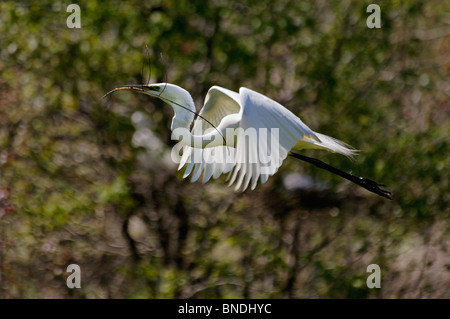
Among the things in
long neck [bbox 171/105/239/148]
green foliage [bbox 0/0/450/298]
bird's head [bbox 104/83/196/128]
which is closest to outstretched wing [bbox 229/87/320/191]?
long neck [bbox 171/105/239/148]

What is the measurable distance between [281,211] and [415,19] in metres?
1.61

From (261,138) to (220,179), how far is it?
193 cm

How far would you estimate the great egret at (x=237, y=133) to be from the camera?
3922 millimetres

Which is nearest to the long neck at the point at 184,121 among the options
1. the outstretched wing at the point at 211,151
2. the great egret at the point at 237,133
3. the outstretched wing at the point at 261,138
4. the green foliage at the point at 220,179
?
the great egret at the point at 237,133

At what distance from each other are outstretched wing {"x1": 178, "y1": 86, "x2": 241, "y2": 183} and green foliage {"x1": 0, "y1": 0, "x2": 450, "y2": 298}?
106 cm

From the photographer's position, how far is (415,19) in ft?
19.7

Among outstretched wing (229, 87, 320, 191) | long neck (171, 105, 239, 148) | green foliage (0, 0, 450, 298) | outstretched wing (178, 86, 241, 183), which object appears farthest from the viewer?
green foliage (0, 0, 450, 298)

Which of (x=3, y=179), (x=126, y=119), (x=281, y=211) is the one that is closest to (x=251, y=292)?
(x=281, y=211)

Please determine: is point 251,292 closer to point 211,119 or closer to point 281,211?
point 281,211

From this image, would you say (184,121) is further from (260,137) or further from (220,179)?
(220,179)

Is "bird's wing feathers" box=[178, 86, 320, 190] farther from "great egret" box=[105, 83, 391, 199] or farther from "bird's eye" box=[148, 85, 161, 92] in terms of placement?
"bird's eye" box=[148, 85, 161, 92]

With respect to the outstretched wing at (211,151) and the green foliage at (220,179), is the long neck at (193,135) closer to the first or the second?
the outstretched wing at (211,151)

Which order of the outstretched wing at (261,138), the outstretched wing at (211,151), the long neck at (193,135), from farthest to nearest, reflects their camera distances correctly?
the outstretched wing at (211,151) → the long neck at (193,135) → the outstretched wing at (261,138)

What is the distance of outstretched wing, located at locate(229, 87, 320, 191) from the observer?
3898 mm
